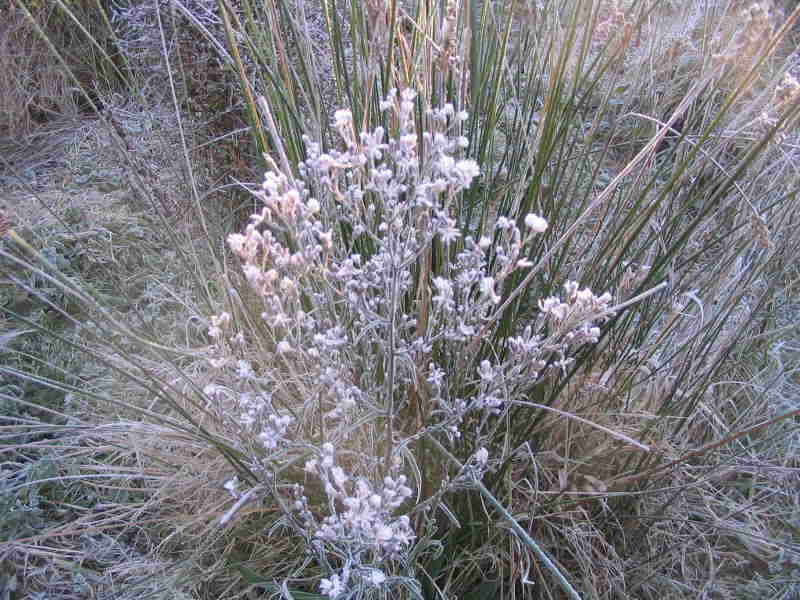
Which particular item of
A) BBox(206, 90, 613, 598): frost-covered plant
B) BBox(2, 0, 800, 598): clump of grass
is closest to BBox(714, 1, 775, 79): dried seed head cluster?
BBox(2, 0, 800, 598): clump of grass

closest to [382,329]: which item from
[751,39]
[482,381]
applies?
[482,381]

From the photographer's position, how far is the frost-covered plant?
2.80 ft

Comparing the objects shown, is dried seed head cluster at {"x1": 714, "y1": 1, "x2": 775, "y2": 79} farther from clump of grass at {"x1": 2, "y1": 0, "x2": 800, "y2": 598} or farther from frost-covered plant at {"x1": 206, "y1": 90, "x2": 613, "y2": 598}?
frost-covered plant at {"x1": 206, "y1": 90, "x2": 613, "y2": 598}

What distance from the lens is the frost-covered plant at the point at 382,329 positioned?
2.80ft

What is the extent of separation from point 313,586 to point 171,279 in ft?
4.08

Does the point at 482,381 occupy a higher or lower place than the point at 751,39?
lower

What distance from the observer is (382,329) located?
4.03 feet

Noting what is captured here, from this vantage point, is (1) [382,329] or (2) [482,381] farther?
(1) [382,329]

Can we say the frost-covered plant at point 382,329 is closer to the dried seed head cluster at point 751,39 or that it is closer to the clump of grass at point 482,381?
the clump of grass at point 482,381

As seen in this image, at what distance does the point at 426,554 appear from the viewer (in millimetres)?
1230

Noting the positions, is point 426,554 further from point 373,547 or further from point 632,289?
point 632,289

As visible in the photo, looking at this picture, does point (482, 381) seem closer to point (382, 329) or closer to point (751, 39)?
point (382, 329)

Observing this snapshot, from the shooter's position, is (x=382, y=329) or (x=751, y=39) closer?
(x=751, y=39)

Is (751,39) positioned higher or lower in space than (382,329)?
higher
